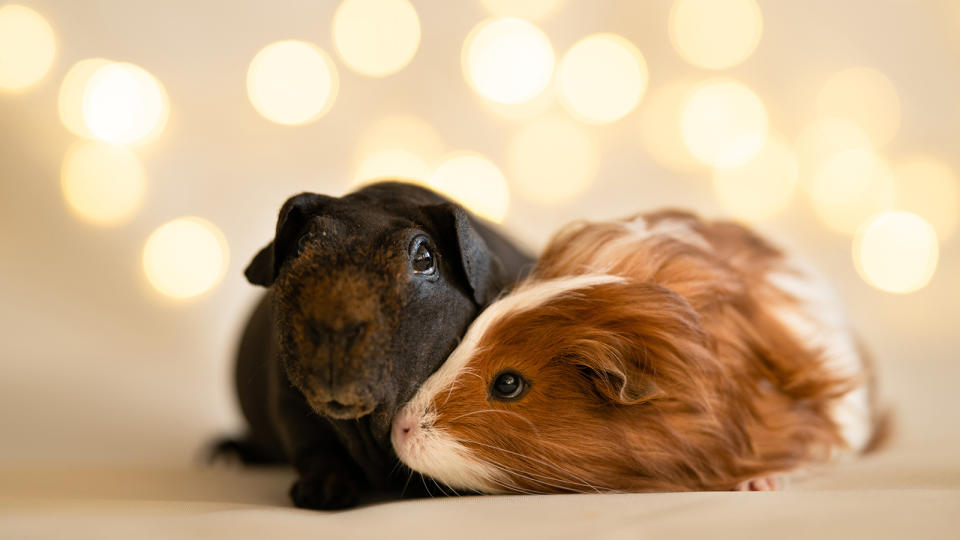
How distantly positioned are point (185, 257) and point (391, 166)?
0.65 m

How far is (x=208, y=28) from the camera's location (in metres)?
2.38

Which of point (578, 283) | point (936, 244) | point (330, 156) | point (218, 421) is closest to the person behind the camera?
point (578, 283)

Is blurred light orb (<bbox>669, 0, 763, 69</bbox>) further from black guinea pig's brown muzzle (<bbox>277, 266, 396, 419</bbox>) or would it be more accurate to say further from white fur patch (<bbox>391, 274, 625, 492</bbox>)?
black guinea pig's brown muzzle (<bbox>277, 266, 396, 419</bbox>)

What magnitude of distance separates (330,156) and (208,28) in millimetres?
491

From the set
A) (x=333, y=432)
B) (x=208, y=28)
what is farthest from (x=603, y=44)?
(x=333, y=432)

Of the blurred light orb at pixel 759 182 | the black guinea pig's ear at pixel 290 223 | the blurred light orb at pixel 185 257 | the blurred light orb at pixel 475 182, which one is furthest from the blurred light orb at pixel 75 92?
the blurred light orb at pixel 759 182

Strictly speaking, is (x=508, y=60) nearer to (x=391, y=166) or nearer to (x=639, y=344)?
(x=391, y=166)

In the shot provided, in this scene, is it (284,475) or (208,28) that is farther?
(208,28)

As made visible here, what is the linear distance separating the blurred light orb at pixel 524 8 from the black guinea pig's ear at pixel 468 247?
161 cm

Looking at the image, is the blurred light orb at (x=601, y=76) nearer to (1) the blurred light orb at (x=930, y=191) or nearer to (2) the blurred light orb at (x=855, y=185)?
(2) the blurred light orb at (x=855, y=185)

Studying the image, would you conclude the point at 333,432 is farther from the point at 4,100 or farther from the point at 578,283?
the point at 4,100

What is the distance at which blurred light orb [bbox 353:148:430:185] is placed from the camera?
8.17 ft

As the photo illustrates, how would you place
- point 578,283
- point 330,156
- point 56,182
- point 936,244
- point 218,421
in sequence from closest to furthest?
point 578,283, point 218,421, point 56,182, point 330,156, point 936,244

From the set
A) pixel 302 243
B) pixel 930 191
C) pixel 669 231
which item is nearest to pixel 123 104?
pixel 302 243
